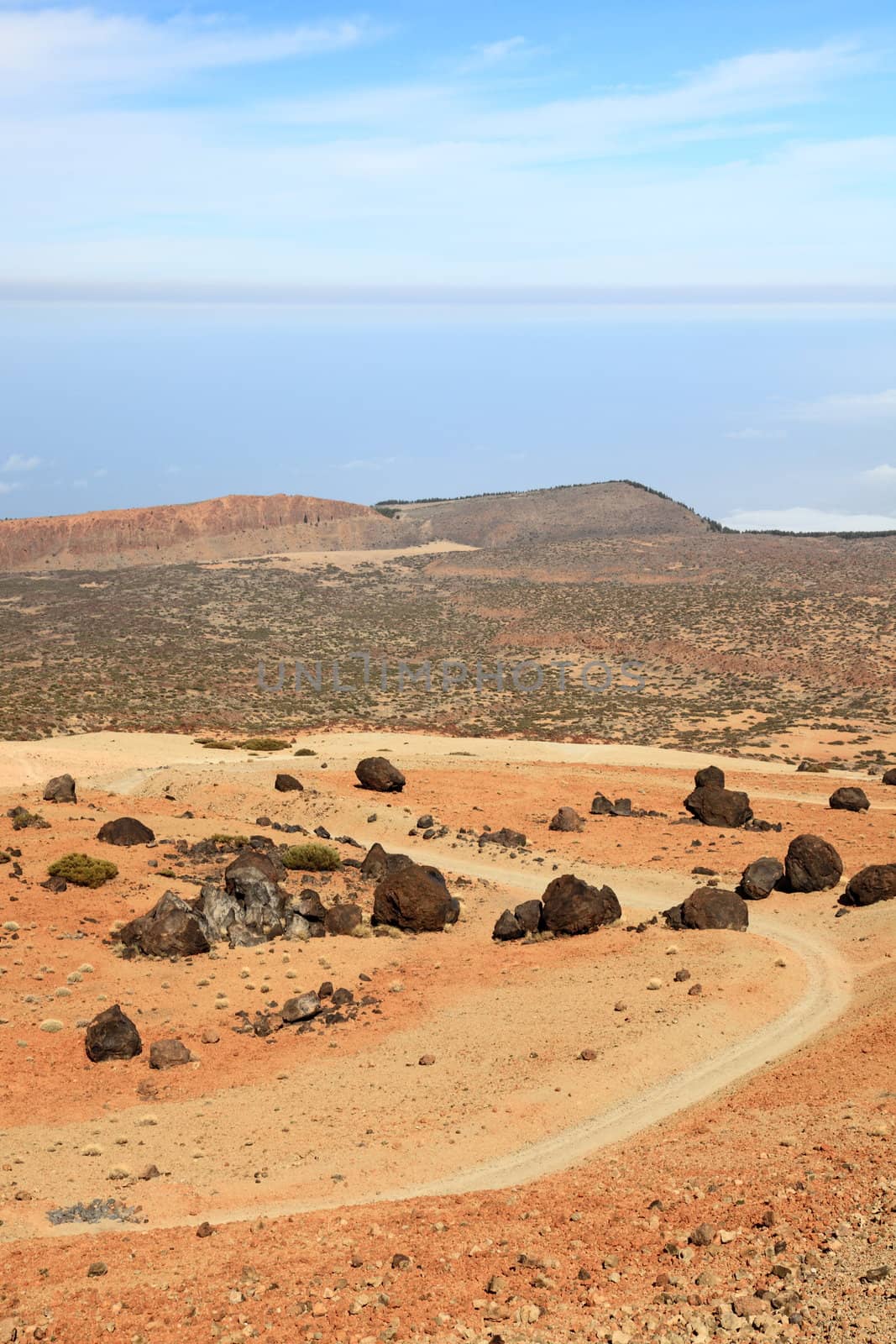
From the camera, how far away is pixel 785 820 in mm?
40500

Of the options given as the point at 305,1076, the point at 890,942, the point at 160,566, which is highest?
the point at 160,566

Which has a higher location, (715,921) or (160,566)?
(160,566)

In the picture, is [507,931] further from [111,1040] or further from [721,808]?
[721,808]

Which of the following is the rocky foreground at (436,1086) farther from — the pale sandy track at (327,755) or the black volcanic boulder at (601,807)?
the pale sandy track at (327,755)

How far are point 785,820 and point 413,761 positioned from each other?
1647cm

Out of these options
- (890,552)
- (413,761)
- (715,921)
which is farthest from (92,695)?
(890,552)

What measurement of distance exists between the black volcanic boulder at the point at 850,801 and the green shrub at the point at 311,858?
741 inches

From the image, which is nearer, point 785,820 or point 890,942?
point 890,942

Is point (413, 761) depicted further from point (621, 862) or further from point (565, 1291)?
point (565, 1291)

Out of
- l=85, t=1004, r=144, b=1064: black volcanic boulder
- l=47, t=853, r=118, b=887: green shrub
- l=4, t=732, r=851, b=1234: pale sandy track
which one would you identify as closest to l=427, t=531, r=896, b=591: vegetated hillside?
l=4, t=732, r=851, b=1234: pale sandy track

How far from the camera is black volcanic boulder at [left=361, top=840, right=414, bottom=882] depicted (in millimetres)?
33781

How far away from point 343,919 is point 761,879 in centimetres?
1128

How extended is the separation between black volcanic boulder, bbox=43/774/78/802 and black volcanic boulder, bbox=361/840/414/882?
34.7ft

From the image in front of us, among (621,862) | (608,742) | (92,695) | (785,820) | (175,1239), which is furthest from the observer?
(92,695)
